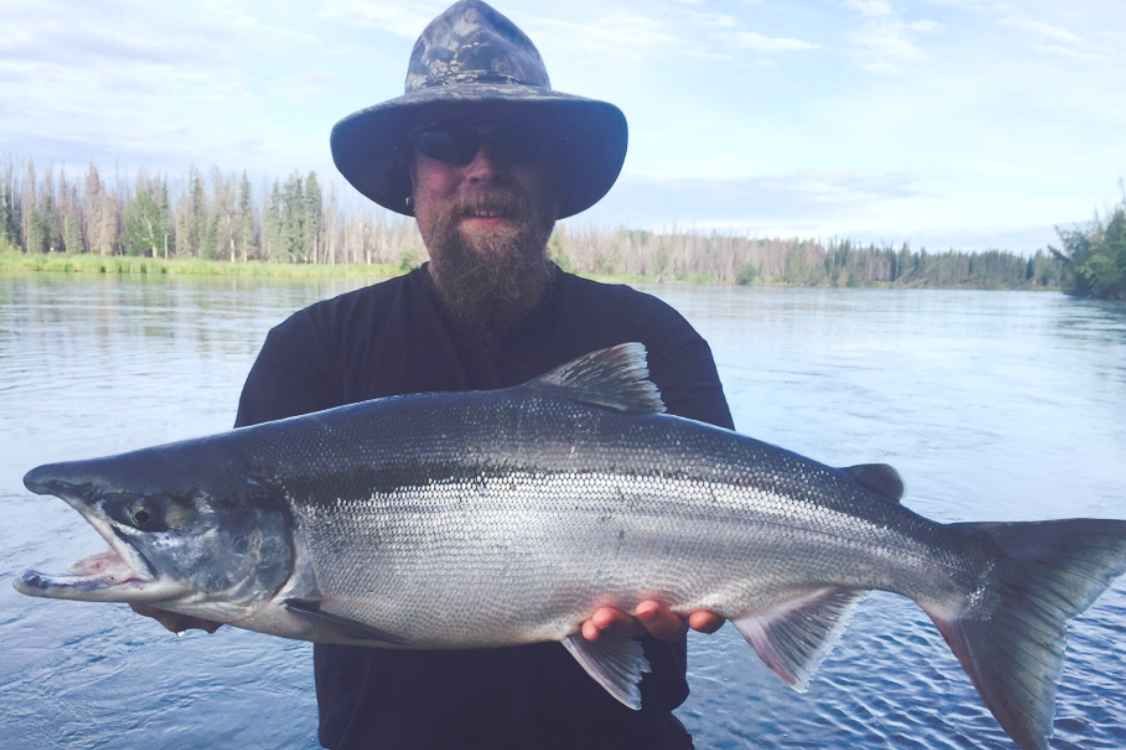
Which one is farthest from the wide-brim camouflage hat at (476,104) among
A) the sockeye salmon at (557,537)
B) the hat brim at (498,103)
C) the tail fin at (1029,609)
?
the tail fin at (1029,609)

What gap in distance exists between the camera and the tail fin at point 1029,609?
2.64 metres

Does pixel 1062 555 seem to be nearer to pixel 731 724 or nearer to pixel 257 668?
pixel 731 724

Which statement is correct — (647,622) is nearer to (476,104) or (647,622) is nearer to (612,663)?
(612,663)

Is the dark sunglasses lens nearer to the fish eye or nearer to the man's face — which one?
the man's face

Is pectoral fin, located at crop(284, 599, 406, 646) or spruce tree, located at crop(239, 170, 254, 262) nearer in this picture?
pectoral fin, located at crop(284, 599, 406, 646)

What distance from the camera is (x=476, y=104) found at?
3.55 meters

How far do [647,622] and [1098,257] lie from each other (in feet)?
239

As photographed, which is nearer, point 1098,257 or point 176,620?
point 176,620

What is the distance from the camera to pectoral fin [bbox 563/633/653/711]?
2.65m

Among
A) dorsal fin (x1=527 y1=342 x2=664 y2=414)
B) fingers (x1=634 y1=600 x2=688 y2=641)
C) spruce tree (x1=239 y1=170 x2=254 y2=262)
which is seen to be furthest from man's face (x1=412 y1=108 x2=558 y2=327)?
spruce tree (x1=239 y1=170 x2=254 y2=262)

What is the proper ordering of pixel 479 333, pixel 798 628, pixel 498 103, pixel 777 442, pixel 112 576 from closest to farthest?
pixel 112 576
pixel 798 628
pixel 479 333
pixel 498 103
pixel 777 442

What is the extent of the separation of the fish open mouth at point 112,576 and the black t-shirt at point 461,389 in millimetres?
714

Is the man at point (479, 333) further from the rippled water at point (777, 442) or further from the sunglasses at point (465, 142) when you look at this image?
the rippled water at point (777, 442)

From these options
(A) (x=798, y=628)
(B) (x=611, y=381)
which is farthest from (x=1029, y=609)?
(B) (x=611, y=381)
